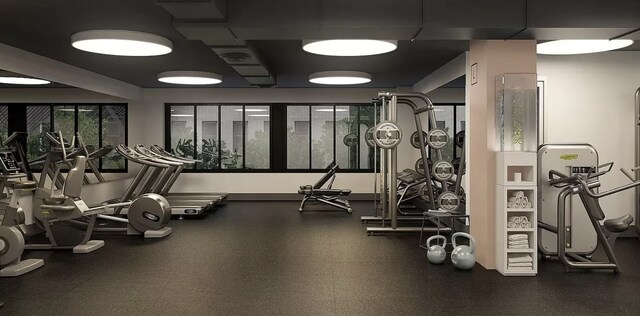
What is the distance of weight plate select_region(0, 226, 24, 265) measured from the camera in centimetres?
471

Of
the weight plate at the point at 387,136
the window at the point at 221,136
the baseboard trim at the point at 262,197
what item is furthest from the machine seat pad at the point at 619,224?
the window at the point at 221,136

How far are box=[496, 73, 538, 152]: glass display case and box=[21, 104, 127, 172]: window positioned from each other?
8695 mm

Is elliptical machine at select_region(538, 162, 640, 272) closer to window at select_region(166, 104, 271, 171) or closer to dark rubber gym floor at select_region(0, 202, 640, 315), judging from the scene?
dark rubber gym floor at select_region(0, 202, 640, 315)

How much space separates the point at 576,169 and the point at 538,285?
148 centimetres

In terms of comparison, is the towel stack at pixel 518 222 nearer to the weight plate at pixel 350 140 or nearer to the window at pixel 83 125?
the weight plate at pixel 350 140

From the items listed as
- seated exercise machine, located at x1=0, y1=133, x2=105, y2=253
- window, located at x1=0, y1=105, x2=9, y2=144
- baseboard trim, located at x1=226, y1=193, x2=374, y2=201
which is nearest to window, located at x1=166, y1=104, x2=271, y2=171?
baseboard trim, located at x1=226, y1=193, x2=374, y2=201

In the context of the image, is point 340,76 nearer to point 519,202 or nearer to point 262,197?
point 262,197

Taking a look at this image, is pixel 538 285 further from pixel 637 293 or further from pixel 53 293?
pixel 53 293

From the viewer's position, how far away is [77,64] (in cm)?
817

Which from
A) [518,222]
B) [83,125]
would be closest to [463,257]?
[518,222]

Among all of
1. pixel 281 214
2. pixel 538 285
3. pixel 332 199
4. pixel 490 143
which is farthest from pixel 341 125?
pixel 538 285

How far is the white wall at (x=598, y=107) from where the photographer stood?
6.85 meters

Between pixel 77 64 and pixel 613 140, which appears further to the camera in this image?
pixel 77 64

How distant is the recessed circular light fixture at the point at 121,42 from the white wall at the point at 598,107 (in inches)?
191
